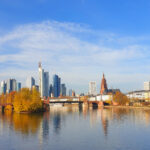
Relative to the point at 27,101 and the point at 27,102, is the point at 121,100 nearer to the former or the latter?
the point at 27,101

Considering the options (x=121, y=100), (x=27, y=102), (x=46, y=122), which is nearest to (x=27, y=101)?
(x=27, y=102)

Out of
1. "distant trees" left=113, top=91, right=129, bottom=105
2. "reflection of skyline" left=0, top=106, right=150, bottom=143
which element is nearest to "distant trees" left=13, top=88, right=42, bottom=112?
"reflection of skyline" left=0, top=106, right=150, bottom=143

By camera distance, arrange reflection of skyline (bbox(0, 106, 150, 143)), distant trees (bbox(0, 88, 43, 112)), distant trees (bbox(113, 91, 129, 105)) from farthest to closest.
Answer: distant trees (bbox(113, 91, 129, 105)) < distant trees (bbox(0, 88, 43, 112)) < reflection of skyline (bbox(0, 106, 150, 143))

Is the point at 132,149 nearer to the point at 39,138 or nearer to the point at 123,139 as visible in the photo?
the point at 123,139

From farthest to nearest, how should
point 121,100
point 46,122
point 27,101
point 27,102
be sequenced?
point 121,100 → point 27,101 → point 27,102 → point 46,122

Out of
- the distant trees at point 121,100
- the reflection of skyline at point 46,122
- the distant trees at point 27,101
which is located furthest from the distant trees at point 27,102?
the distant trees at point 121,100

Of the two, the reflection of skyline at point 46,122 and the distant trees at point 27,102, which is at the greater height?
the distant trees at point 27,102

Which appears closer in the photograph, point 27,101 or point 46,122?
point 46,122

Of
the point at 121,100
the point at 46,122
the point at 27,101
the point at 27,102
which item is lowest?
the point at 46,122

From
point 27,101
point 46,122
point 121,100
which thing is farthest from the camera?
point 121,100

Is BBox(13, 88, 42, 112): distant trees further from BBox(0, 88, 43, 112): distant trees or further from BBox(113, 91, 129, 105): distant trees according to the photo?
BBox(113, 91, 129, 105): distant trees

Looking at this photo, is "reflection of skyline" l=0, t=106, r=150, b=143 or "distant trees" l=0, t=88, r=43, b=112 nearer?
"reflection of skyline" l=0, t=106, r=150, b=143

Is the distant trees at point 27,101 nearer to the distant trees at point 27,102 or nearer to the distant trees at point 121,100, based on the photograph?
the distant trees at point 27,102

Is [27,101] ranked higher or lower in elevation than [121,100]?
higher
